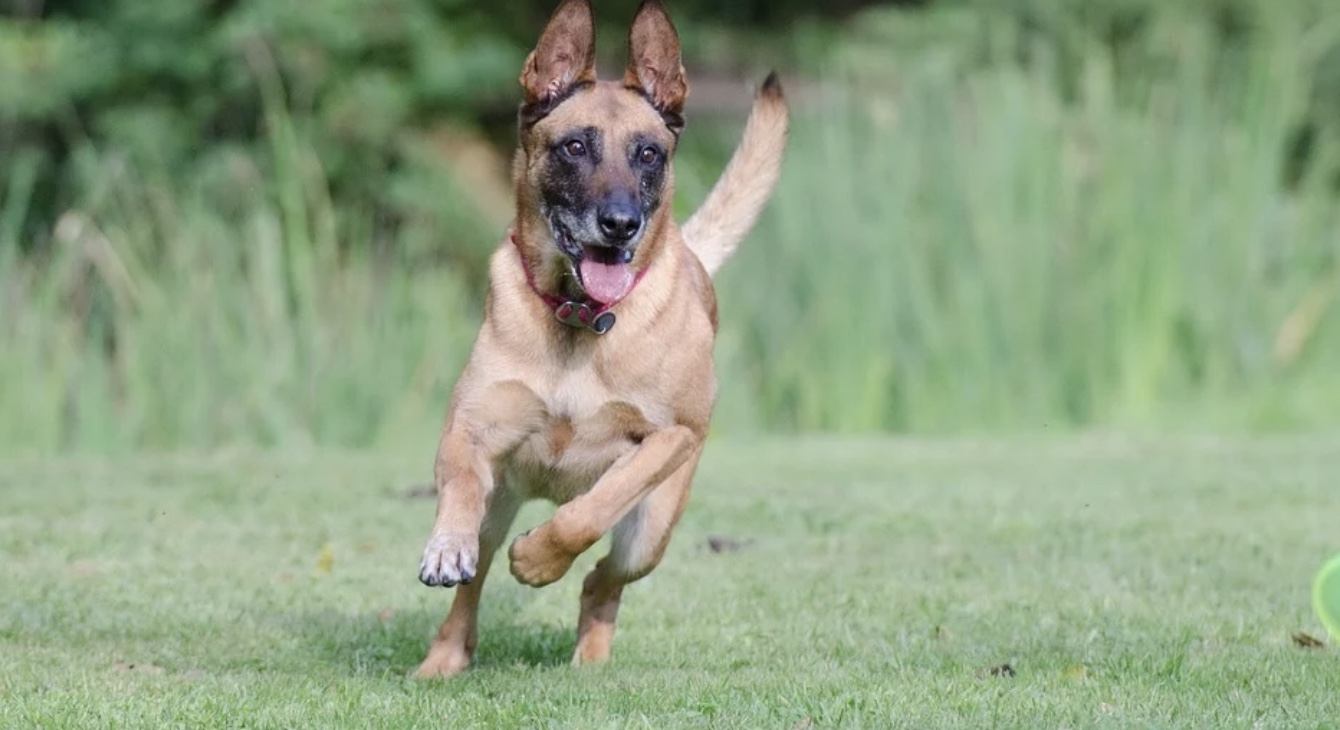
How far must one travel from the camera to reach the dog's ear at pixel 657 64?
232 inches

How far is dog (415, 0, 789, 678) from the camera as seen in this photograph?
5.43 m

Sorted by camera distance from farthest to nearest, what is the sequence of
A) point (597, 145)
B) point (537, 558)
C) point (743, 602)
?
point (743, 602) → point (597, 145) → point (537, 558)

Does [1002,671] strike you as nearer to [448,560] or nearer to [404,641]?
[448,560]

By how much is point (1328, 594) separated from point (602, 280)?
8.12 feet

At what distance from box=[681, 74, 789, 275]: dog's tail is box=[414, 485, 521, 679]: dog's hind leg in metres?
1.56

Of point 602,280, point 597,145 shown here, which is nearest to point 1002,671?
point 602,280

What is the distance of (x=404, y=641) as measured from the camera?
6.18m

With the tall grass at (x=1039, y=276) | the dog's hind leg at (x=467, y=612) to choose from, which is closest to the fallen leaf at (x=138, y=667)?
the dog's hind leg at (x=467, y=612)

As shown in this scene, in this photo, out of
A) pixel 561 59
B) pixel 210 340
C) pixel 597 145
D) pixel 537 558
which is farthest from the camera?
pixel 210 340

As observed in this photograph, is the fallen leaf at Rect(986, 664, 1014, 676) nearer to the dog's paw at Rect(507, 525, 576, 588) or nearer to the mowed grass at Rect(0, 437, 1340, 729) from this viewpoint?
the mowed grass at Rect(0, 437, 1340, 729)

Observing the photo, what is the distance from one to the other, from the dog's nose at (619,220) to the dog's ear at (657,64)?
61cm

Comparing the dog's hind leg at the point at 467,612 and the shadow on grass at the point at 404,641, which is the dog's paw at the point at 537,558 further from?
the shadow on grass at the point at 404,641

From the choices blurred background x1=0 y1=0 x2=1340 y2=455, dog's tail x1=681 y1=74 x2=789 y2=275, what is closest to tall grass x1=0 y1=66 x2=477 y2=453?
blurred background x1=0 y1=0 x2=1340 y2=455

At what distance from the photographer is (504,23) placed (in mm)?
19328
